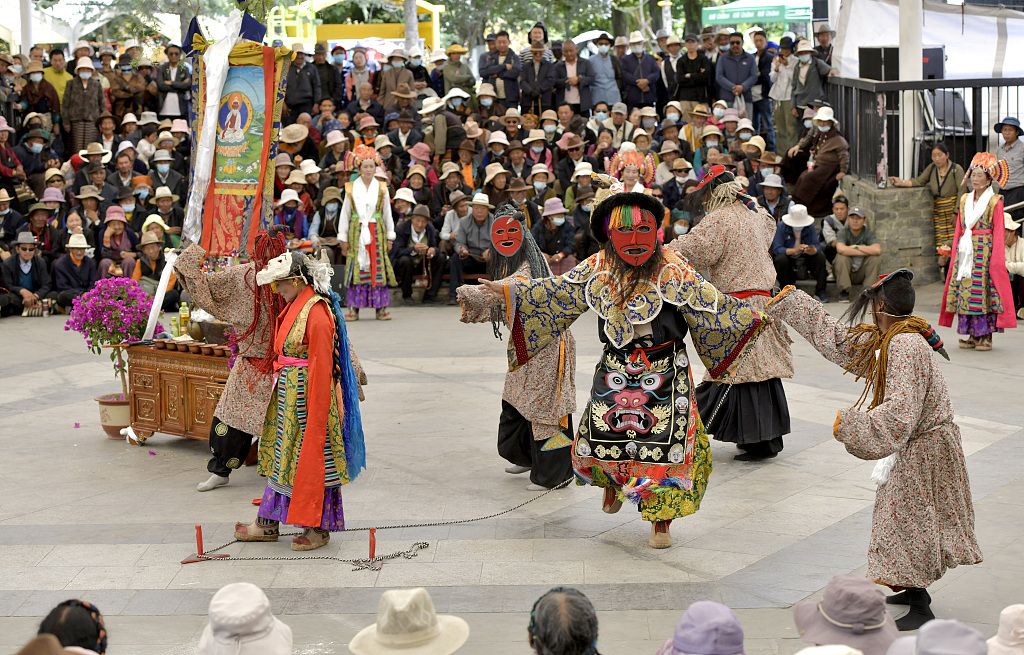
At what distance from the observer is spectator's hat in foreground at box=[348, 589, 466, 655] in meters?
3.98

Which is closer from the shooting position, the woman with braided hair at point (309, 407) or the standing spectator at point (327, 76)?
the woman with braided hair at point (309, 407)

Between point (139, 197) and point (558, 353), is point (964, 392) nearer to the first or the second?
point (558, 353)

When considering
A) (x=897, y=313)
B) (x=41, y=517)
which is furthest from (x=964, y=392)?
(x=41, y=517)

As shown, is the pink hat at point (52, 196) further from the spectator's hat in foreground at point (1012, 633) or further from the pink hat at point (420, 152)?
the spectator's hat in foreground at point (1012, 633)

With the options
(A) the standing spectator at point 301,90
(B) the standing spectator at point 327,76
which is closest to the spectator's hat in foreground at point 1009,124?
(A) the standing spectator at point 301,90

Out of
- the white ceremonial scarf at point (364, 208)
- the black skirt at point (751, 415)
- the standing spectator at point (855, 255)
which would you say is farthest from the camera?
the standing spectator at point (855, 255)

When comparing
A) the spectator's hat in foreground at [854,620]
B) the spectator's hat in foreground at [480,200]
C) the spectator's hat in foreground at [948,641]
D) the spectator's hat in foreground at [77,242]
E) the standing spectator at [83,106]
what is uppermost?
the standing spectator at [83,106]

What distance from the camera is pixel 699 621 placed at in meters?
3.71

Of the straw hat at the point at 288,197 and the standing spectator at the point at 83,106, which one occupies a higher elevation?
the standing spectator at the point at 83,106

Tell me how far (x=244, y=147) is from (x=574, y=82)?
34.2 feet

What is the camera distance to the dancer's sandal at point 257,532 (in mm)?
7277

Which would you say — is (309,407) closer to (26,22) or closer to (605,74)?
Answer: (605,74)

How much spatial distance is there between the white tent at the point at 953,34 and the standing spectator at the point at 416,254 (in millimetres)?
5666

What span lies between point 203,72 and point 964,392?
5939 millimetres
